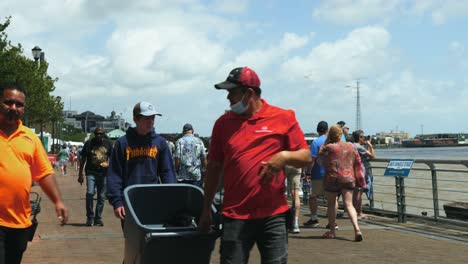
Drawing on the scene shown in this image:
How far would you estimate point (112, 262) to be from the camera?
764 cm

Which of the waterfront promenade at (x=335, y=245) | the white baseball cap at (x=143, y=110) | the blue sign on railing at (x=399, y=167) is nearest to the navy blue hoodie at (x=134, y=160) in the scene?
the white baseball cap at (x=143, y=110)

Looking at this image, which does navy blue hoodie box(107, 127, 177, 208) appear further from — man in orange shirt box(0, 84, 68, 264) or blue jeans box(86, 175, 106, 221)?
blue jeans box(86, 175, 106, 221)

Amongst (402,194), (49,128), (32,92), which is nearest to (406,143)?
(49,128)

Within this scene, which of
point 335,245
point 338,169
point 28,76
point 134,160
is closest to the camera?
point 134,160

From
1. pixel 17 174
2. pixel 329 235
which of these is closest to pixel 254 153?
pixel 17 174

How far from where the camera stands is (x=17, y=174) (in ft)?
13.2

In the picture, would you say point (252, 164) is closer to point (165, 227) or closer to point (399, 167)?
point (165, 227)

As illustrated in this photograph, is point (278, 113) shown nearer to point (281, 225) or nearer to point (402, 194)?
point (281, 225)

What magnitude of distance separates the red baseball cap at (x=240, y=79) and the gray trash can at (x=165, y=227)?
901 mm

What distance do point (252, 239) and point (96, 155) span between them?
831cm

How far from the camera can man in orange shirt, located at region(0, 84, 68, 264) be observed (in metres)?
4.00

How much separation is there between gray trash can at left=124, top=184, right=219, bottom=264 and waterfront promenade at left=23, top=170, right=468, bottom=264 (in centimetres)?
318

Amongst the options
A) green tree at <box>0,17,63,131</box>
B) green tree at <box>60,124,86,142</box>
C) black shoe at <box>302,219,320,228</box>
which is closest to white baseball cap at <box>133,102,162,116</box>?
black shoe at <box>302,219,320,228</box>

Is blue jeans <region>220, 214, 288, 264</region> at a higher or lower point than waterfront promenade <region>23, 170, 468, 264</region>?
higher
